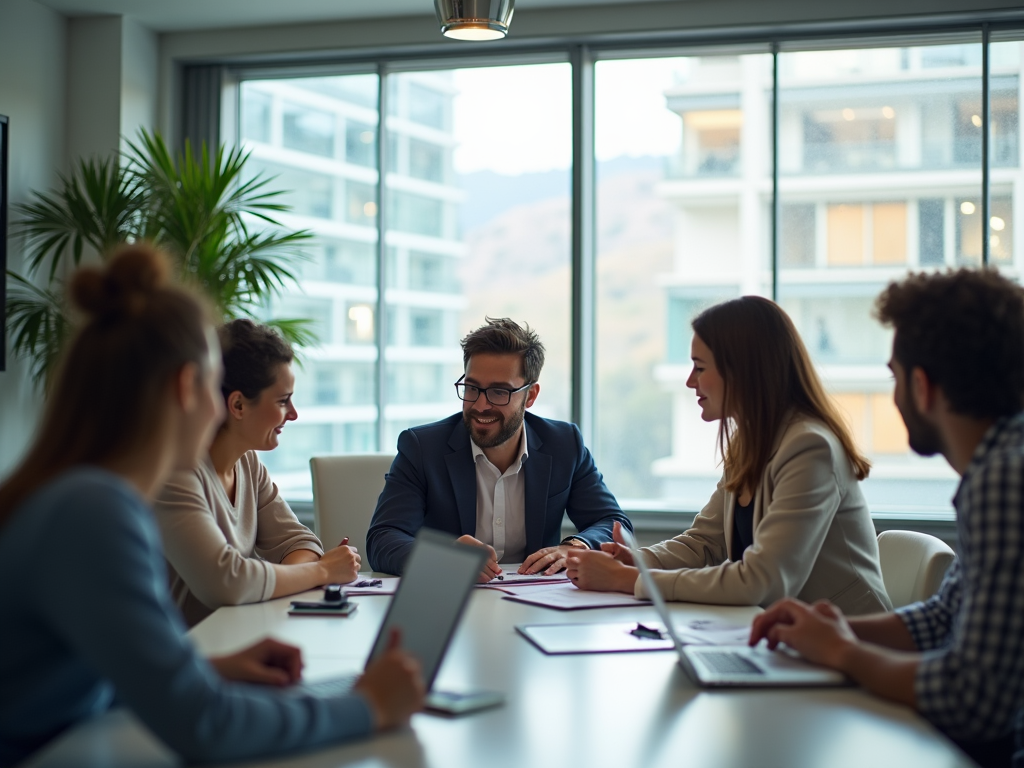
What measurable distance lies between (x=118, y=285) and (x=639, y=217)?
4141 millimetres

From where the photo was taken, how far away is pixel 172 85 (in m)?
5.45

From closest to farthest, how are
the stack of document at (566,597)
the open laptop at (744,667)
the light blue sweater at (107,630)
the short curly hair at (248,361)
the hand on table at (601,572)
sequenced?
the light blue sweater at (107,630) < the open laptop at (744,667) < the stack of document at (566,597) < the hand on table at (601,572) < the short curly hair at (248,361)

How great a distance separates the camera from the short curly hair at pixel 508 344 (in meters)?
3.04

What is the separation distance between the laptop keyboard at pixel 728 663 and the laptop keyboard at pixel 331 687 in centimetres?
59

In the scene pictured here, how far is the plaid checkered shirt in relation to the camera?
135cm

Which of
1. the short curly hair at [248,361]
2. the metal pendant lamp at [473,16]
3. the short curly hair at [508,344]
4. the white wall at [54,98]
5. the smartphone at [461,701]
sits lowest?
the smartphone at [461,701]

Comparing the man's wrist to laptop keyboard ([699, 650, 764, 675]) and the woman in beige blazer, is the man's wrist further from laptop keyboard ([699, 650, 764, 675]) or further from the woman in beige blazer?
the woman in beige blazer

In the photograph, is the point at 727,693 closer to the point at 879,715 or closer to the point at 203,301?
the point at 879,715

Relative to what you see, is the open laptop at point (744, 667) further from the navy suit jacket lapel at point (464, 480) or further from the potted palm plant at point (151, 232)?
the potted palm plant at point (151, 232)

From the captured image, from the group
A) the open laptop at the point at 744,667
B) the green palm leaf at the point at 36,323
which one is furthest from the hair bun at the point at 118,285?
the green palm leaf at the point at 36,323

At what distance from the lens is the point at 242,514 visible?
2.57 metres

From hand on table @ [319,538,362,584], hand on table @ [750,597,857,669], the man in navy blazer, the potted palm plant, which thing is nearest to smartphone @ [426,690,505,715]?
hand on table @ [750,597,857,669]

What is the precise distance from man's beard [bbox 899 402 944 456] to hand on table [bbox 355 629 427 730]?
35.9 inches

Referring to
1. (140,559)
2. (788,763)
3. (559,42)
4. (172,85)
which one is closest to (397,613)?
(140,559)
